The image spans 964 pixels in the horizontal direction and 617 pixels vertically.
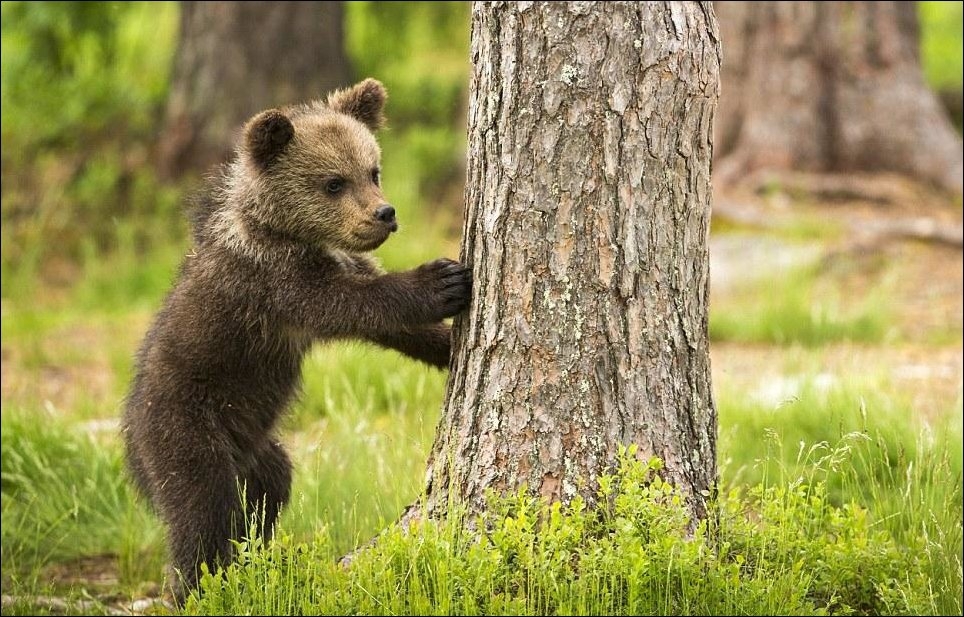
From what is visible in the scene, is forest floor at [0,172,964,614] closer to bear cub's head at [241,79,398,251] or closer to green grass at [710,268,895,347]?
green grass at [710,268,895,347]

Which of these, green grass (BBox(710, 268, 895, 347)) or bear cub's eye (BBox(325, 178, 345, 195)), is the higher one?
bear cub's eye (BBox(325, 178, 345, 195))

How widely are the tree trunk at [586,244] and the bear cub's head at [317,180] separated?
2.67 feet

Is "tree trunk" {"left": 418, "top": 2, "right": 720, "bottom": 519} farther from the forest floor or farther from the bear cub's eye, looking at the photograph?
the forest floor

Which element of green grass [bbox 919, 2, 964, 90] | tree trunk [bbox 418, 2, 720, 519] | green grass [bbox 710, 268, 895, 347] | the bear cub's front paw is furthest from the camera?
green grass [bbox 919, 2, 964, 90]

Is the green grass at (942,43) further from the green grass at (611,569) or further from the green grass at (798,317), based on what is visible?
the green grass at (611,569)

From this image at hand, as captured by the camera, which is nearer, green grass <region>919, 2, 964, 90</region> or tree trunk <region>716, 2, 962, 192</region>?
tree trunk <region>716, 2, 962, 192</region>

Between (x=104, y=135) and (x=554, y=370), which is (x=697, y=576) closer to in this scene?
(x=554, y=370)

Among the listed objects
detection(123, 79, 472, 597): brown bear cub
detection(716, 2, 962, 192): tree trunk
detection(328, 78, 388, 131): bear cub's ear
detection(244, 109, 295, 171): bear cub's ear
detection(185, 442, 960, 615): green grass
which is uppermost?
detection(716, 2, 962, 192): tree trunk

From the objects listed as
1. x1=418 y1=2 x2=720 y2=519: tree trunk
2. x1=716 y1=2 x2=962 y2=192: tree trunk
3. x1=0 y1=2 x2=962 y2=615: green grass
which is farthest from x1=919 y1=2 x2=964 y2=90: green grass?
x1=418 y1=2 x2=720 y2=519: tree trunk

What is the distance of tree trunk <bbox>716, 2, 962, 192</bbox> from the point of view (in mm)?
10398

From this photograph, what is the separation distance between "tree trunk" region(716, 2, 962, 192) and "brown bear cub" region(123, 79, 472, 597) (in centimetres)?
652

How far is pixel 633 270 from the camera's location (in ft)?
12.5

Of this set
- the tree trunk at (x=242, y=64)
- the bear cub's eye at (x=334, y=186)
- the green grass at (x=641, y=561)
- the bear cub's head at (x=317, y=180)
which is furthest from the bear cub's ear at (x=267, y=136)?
the tree trunk at (x=242, y=64)

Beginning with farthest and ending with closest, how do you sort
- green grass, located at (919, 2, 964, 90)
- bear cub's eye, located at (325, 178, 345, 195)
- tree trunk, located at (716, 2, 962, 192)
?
green grass, located at (919, 2, 964, 90) → tree trunk, located at (716, 2, 962, 192) → bear cub's eye, located at (325, 178, 345, 195)
